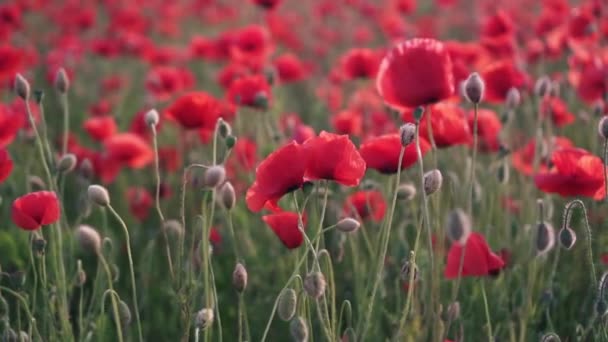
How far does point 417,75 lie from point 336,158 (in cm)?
21

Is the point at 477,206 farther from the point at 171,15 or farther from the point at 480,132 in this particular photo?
the point at 171,15

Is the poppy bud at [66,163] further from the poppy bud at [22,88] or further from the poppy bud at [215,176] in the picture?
the poppy bud at [215,176]

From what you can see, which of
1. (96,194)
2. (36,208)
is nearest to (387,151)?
(96,194)

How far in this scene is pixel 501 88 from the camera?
92.1 inches

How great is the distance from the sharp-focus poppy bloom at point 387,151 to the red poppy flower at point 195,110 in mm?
758

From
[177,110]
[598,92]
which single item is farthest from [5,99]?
[598,92]

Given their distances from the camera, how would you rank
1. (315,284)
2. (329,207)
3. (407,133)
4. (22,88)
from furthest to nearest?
1. (329,207)
2. (22,88)
3. (407,133)
4. (315,284)

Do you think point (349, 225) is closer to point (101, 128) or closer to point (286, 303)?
point (286, 303)

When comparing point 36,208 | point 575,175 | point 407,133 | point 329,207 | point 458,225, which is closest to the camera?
point 458,225

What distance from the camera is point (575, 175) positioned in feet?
5.16

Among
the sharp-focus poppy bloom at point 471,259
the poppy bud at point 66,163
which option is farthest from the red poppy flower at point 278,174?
the poppy bud at point 66,163

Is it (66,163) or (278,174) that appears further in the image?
(66,163)

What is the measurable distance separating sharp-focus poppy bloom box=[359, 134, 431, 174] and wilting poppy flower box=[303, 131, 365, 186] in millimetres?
247

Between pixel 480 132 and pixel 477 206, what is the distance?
0.27 metres
